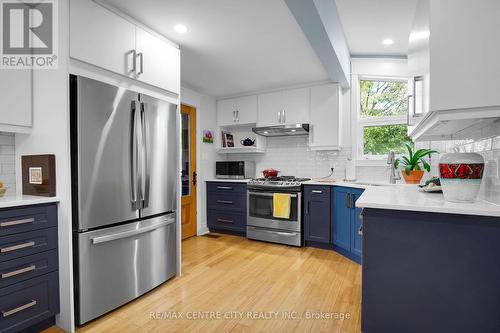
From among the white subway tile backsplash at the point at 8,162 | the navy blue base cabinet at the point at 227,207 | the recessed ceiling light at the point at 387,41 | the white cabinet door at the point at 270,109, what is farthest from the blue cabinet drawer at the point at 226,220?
the recessed ceiling light at the point at 387,41

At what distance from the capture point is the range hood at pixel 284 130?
398cm

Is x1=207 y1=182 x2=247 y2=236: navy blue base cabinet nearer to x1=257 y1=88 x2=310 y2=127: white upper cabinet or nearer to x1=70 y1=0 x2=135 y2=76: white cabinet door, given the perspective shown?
x1=257 y1=88 x2=310 y2=127: white upper cabinet

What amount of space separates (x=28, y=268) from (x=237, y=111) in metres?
3.51

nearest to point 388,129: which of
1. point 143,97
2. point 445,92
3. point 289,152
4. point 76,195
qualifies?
point 289,152

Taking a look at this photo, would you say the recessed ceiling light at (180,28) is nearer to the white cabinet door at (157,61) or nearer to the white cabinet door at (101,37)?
the white cabinet door at (157,61)

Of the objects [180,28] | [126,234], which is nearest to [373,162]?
[180,28]

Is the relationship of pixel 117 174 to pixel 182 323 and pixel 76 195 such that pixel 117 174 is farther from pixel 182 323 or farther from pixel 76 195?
pixel 182 323

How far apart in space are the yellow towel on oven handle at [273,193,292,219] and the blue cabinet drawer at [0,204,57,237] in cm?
255

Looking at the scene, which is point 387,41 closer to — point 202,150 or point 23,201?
point 202,150

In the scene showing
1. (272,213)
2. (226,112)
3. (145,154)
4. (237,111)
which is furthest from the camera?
(226,112)

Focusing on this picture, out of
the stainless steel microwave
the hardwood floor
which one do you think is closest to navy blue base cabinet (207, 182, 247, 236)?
the stainless steel microwave

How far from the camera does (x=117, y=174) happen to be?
6.64 feet

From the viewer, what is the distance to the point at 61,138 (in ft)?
5.77

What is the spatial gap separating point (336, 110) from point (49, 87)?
10.8ft
